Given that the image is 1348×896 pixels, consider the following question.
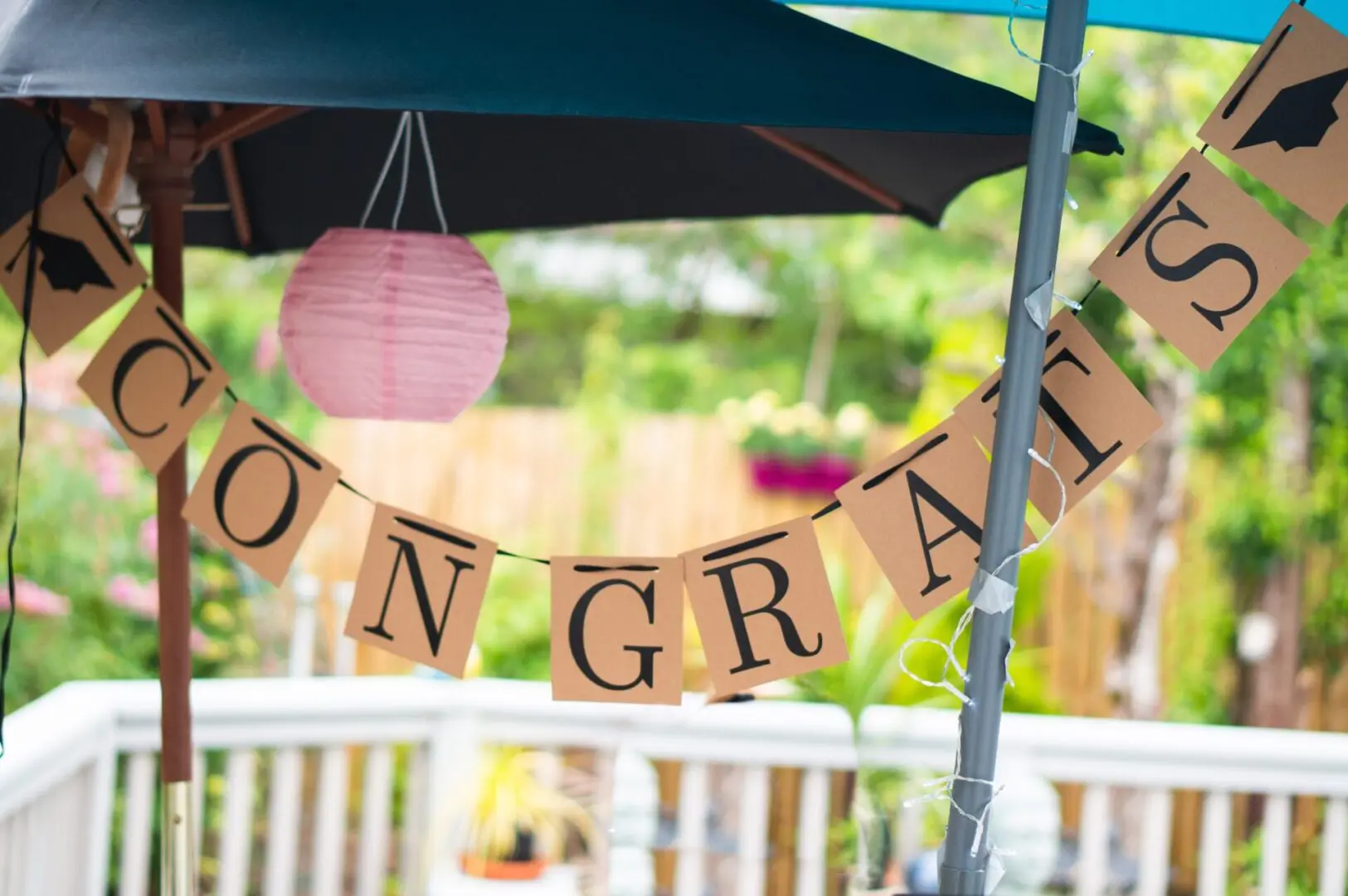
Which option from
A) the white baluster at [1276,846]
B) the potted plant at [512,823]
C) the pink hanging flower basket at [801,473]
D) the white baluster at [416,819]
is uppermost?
the pink hanging flower basket at [801,473]

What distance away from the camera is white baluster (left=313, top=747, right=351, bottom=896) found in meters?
2.10

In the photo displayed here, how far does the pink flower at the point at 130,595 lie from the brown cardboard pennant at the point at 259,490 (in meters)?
2.84

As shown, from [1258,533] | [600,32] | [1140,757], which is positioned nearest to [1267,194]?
[1258,533]

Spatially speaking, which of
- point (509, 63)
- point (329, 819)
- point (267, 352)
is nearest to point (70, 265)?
point (509, 63)

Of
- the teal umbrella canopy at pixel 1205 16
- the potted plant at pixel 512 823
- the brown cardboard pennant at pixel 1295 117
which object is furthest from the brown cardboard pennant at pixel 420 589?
the potted plant at pixel 512 823

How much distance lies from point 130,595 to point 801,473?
2747 mm

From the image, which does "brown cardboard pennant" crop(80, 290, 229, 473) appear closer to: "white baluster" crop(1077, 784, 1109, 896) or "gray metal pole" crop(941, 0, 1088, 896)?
"gray metal pole" crop(941, 0, 1088, 896)

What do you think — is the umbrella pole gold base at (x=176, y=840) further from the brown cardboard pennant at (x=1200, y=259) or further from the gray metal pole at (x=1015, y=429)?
the brown cardboard pennant at (x=1200, y=259)

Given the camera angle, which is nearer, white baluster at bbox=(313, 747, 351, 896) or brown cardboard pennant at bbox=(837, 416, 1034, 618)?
brown cardboard pennant at bbox=(837, 416, 1034, 618)

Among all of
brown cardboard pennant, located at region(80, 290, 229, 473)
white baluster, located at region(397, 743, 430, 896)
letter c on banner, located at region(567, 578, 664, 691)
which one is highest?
brown cardboard pennant, located at region(80, 290, 229, 473)

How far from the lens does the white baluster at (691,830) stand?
2066 millimetres

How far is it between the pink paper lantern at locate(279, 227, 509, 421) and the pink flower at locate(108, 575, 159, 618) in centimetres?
278

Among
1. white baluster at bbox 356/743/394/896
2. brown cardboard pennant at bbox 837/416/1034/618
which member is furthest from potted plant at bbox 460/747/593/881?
brown cardboard pennant at bbox 837/416/1034/618

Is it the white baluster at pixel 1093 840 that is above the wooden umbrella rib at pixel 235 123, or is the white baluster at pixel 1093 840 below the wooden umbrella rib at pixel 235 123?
below
